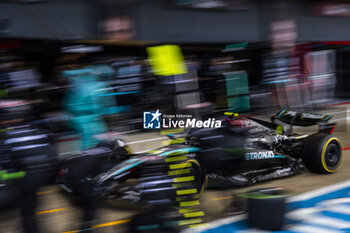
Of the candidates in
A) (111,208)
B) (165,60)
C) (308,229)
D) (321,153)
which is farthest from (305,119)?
(165,60)

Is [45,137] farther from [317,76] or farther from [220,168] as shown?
[317,76]

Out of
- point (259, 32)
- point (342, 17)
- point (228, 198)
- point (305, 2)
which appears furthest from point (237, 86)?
point (342, 17)

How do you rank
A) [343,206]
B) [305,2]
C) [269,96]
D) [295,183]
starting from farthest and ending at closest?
[305,2], [295,183], [343,206], [269,96]

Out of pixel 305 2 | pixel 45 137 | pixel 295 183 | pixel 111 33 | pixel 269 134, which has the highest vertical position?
pixel 305 2

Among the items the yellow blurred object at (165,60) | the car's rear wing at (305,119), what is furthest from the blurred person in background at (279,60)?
the yellow blurred object at (165,60)

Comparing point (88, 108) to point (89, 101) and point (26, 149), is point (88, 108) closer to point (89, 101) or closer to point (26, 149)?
point (89, 101)

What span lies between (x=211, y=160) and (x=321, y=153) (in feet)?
8.24

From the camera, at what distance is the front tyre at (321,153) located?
567cm

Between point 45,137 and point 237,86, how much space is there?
1816mm

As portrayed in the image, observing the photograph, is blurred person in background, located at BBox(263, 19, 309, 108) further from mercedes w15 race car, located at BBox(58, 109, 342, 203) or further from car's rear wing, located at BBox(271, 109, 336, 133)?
car's rear wing, located at BBox(271, 109, 336, 133)

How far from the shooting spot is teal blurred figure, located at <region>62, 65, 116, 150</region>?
10.5ft

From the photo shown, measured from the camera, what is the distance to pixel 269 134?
5562 millimetres

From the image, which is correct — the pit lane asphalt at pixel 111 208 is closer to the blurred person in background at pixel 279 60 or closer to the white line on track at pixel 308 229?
the white line on track at pixel 308 229

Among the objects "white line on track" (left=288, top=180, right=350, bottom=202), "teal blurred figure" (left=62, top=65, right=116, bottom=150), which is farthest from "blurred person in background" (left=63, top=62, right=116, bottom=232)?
→ "white line on track" (left=288, top=180, right=350, bottom=202)
